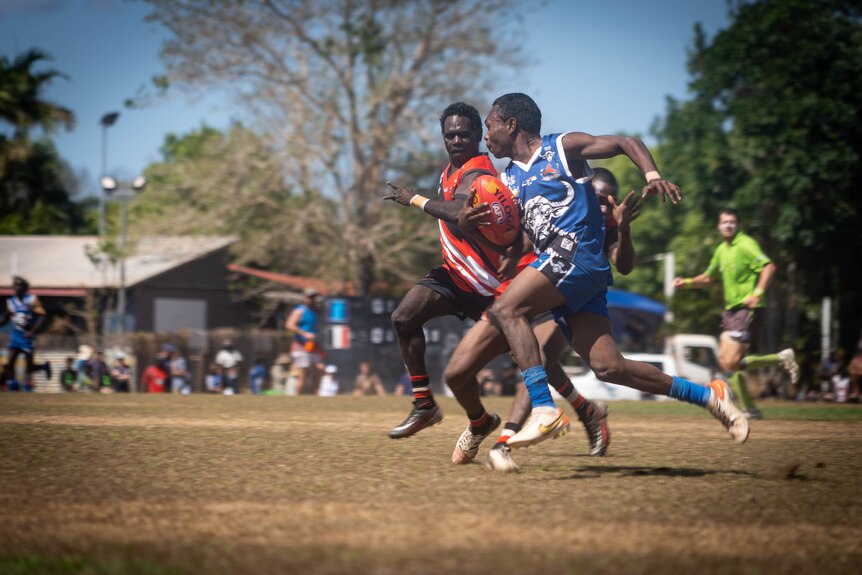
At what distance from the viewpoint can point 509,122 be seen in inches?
253

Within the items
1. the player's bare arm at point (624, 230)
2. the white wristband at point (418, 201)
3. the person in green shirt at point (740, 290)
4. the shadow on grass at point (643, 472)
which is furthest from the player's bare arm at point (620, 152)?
the person in green shirt at point (740, 290)

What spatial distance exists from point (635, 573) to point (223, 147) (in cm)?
2615

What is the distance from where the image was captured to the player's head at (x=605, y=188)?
715 cm

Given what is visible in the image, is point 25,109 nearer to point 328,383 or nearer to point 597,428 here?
point 328,383

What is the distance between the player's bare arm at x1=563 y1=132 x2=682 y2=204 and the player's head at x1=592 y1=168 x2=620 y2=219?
101 cm

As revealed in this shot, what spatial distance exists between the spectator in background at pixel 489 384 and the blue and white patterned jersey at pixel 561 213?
16.1m

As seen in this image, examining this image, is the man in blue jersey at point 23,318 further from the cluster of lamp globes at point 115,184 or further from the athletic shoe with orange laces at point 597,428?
the athletic shoe with orange laces at point 597,428

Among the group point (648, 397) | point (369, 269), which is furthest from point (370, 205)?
point (648, 397)

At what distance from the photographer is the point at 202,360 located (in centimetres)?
2406

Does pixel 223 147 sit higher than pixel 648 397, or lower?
higher

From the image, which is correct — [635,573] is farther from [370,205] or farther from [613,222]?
[370,205]

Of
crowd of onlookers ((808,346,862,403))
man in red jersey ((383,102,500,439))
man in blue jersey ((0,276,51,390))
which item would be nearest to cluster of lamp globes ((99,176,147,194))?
man in blue jersey ((0,276,51,390))

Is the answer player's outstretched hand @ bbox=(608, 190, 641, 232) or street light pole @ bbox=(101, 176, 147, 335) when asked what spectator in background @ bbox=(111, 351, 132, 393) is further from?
player's outstretched hand @ bbox=(608, 190, 641, 232)

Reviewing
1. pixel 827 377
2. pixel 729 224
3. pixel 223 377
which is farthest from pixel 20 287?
Answer: pixel 827 377
